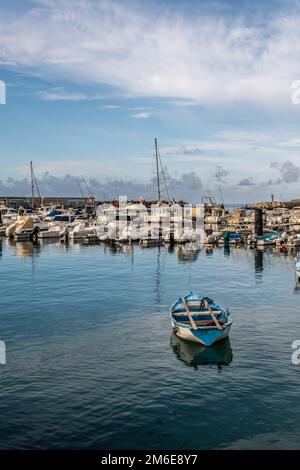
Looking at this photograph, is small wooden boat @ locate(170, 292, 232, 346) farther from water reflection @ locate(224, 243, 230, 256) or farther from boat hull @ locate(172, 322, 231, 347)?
water reflection @ locate(224, 243, 230, 256)

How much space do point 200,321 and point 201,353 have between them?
362 cm

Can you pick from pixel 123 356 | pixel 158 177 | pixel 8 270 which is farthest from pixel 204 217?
pixel 123 356

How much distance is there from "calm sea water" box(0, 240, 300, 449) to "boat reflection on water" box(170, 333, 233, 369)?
0.07 metres

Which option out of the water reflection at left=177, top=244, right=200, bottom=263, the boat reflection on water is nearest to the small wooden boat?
the boat reflection on water

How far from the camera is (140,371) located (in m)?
26.1

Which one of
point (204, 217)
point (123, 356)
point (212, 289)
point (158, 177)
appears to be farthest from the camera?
point (204, 217)

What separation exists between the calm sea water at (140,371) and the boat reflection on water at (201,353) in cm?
7

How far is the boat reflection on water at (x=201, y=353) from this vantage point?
27625 millimetres

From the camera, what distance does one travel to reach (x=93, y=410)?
2125cm

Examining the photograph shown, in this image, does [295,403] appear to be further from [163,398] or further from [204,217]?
[204,217]

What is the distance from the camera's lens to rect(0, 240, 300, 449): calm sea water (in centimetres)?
1930

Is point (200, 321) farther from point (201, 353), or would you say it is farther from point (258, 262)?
point (258, 262)

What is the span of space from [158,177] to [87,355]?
97553mm

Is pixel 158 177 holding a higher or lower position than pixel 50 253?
higher
